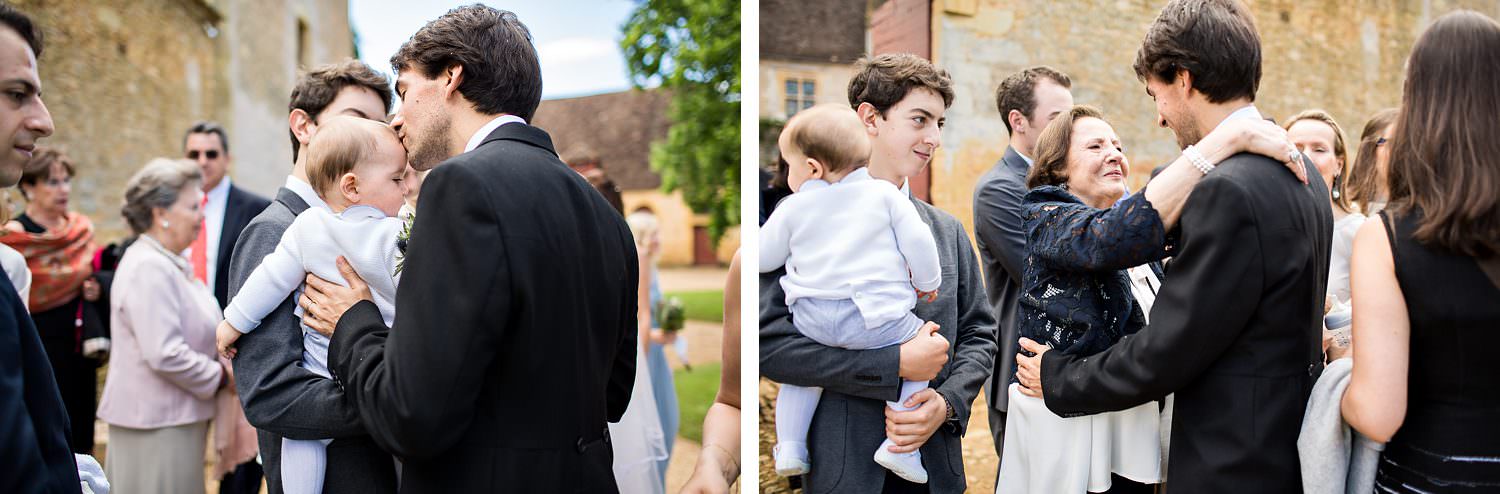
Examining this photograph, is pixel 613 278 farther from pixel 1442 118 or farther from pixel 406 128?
pixel 1442 118

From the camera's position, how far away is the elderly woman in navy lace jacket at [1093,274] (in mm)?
2025

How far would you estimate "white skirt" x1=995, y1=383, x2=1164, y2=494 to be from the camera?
2.27 metres

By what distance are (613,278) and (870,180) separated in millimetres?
868

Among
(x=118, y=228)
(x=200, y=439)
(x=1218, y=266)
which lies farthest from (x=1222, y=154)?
(x=118, y=228)

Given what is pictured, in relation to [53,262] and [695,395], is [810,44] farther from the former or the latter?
[695,395]

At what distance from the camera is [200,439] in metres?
3.86

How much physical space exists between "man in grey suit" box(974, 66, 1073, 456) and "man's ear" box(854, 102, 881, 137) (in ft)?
1.93

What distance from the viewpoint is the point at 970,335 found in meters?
2.65

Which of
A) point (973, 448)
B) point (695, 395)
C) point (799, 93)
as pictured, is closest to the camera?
point (799, 93)

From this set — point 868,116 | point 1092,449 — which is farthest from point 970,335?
point 868,116

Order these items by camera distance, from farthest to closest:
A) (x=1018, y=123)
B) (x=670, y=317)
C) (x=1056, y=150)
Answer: (x=670, y=317) → (x=1018, y=123) → (x=1056, y=150)

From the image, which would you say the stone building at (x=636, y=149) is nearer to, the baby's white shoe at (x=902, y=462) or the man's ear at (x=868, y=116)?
the man's ear at (x=868, y=116)

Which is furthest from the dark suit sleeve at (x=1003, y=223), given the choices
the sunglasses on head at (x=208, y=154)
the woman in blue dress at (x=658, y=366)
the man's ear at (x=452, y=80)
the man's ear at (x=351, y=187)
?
the sunglasses on head at (x=208, y=154)

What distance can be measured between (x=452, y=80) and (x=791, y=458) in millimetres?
1329
